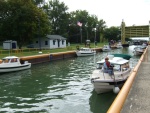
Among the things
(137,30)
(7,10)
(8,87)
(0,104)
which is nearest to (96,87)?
(0,104)

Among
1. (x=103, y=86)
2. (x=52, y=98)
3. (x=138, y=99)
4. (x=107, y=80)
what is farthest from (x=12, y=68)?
(x=138, y=99)

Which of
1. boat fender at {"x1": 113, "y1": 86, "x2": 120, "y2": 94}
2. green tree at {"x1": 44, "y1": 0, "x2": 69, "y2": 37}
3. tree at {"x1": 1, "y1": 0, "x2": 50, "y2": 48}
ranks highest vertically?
green tree at {"x1": 44, "y1": 0, "x2": 69, "y2": 37}

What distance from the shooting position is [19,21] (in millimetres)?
51031

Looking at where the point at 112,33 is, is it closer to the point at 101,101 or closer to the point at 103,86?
the point at 103,86

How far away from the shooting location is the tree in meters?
50.7

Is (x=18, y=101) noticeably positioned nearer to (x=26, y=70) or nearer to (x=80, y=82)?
(x=80, y=82)

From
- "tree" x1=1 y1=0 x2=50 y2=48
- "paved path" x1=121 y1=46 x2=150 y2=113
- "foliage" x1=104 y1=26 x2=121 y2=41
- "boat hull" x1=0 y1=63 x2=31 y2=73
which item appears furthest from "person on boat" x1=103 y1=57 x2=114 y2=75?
"foliage" x1=104 y1=26 x2=121 y2=41

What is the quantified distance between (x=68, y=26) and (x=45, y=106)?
9414 cm

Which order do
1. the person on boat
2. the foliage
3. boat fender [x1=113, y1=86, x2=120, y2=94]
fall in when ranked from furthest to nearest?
the foliage < the person on boat < boat fender [x1=113, y1=86, x2=120, y2=94]

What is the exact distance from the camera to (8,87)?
68.4 feet

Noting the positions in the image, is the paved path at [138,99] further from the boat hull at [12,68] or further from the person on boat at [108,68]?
the boat hull at [12,68]

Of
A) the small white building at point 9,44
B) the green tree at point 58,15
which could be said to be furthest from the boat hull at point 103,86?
the green tree at point 58,15

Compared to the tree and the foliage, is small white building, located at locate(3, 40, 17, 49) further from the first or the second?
the foliage

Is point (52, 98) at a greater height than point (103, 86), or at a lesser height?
lesser
